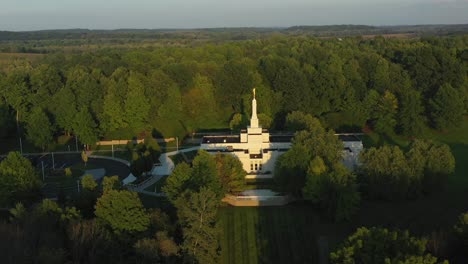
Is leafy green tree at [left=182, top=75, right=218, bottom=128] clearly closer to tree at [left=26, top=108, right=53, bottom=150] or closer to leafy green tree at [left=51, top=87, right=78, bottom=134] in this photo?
leafy green tree at [left=51, top=87, right=78, bottom=134]

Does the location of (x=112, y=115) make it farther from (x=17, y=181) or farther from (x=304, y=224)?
(x=304, y=224)

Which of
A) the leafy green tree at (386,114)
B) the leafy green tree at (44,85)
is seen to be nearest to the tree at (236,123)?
the leafy green tree at (386,114)

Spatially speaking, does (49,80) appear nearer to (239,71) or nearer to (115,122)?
(115,122)

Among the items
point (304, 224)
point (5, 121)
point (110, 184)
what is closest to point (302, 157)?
point (304, 224)

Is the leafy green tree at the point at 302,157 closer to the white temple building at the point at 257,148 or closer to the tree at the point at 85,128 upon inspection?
the white temple building at the point at 257,148

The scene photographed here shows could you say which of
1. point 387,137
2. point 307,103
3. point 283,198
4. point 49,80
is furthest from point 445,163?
point 49,80

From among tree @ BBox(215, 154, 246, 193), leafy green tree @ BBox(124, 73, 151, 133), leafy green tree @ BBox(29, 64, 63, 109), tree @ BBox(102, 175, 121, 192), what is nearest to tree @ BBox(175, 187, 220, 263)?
tree @ BBox(102, 175, 121, 192)
